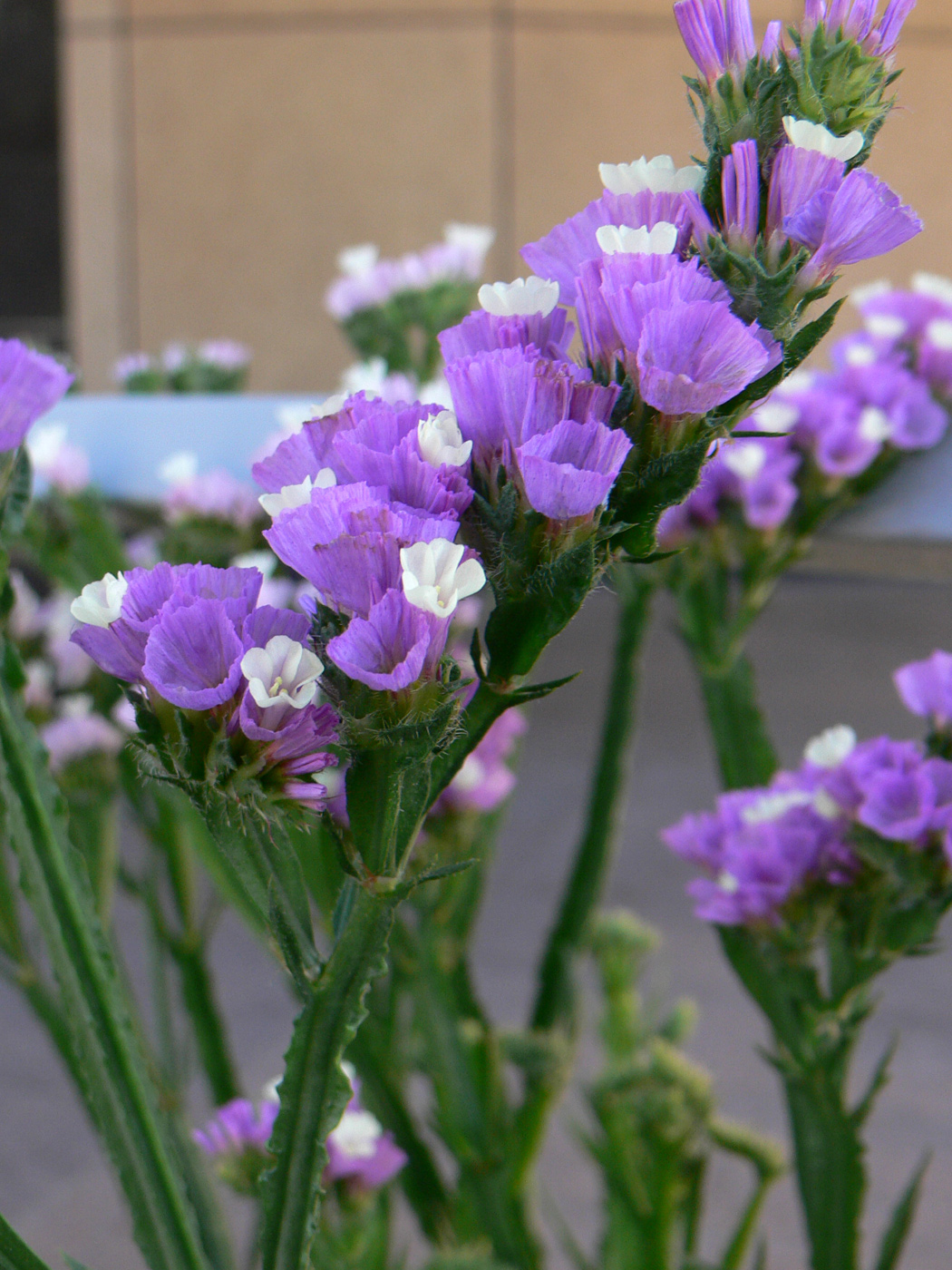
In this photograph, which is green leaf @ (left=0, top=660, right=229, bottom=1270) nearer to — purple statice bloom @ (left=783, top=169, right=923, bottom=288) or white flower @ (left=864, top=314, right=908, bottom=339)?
purple statice bloom @ (left=783, top=169, right=923, bottom=288)

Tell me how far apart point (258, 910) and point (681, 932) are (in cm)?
87

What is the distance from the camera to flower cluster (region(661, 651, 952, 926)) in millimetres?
203

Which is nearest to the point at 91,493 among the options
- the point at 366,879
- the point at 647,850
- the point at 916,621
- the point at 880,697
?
the point at 366,879

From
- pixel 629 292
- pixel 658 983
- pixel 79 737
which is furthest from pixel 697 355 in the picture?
pixel 658 983

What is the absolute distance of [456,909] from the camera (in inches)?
13.9

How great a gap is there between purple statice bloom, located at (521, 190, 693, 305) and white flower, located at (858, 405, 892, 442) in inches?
6.3

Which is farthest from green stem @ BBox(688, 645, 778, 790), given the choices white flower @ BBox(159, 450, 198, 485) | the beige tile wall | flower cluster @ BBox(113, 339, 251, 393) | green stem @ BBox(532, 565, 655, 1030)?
the beige tile wall

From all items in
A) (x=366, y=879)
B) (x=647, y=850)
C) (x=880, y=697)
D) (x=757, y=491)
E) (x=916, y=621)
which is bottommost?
(x=366, y=879)

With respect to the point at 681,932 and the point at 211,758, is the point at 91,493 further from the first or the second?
the point at 681,932

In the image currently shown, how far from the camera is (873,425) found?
0.27 m

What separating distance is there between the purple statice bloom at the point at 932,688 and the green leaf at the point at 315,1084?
120mm

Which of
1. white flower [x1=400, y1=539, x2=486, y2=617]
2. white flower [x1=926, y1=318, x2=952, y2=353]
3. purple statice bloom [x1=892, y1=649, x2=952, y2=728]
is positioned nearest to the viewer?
white flower [x1=400, y1=539, x2=486, y2=617]

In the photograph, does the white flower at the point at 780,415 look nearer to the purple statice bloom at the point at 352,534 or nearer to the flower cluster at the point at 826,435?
the flower cluster at the point at 826,435

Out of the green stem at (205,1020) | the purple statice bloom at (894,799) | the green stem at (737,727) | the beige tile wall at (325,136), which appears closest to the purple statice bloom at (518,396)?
the purple statice bloom at (894,799)
